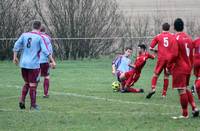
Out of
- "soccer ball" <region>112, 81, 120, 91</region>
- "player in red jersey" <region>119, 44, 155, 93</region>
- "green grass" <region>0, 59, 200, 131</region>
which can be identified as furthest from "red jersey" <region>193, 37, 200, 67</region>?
"soccer ball" <region>112, 81, 120, 91</region>

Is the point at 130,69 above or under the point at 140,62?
under

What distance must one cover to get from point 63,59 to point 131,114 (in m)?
27.7

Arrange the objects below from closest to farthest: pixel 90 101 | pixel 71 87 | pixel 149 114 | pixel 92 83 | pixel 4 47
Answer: pixel 149 114
pixel 90 101
pixel 71 87
pixel 92 83
pixel 4 47

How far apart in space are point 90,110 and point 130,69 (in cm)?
634

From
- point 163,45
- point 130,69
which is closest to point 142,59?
point 130,69

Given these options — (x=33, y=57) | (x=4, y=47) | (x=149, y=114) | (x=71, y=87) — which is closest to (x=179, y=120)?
(x=149, y=114)

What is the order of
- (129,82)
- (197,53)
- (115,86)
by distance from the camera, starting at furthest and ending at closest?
(115,86) < (129,82) < (197,53)

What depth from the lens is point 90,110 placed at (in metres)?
15.8

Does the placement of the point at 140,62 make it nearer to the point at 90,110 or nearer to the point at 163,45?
the point at 163,45

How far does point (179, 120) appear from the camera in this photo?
1358 centimetres

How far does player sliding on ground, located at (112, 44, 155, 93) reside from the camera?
69.1ft

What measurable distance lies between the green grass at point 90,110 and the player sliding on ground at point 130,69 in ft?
1.96

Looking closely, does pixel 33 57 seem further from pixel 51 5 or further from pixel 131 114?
pixel 51 5

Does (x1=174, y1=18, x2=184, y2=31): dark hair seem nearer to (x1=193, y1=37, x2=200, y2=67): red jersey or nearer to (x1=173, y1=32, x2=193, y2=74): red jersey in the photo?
(x1=173, y1=32, x2=193, y2=74): red jersey
